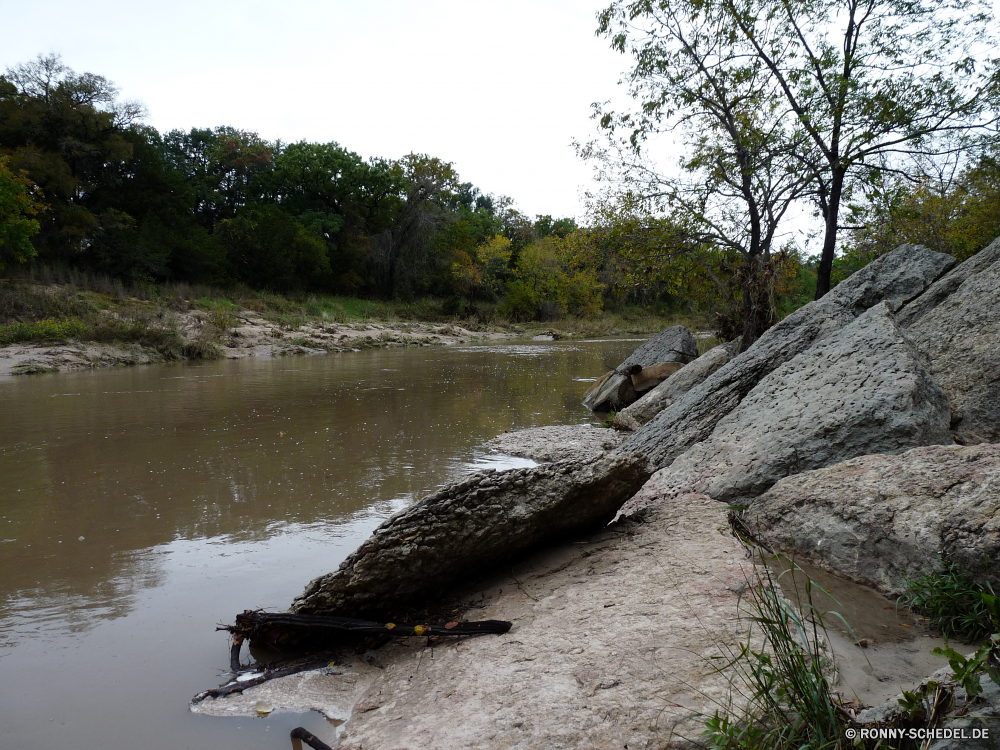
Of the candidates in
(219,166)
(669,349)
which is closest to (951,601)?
(669,349)

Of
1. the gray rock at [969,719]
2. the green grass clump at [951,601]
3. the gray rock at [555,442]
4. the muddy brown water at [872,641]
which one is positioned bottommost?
the gray rock at [555,442]

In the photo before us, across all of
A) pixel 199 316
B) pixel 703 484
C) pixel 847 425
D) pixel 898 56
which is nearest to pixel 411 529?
pixel 703 484

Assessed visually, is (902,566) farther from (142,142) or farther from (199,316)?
(142,142)

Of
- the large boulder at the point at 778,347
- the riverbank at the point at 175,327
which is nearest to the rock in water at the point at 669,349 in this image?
the large boulder at the point at 778,347

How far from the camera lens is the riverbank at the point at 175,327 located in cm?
1762

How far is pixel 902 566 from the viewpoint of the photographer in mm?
2600

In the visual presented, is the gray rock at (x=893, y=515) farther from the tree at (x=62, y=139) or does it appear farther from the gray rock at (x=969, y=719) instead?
the tree at (x=62, y=139)

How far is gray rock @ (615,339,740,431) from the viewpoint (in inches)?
320

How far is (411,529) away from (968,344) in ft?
16.1

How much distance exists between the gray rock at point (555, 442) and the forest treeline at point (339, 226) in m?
5.18

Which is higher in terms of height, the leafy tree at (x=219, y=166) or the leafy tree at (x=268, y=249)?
the leafy tree at (x=219, y=166)

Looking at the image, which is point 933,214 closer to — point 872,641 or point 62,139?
point 872,641

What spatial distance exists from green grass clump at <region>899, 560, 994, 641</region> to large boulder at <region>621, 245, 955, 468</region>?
222 cm

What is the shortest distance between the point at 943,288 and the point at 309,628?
23.6 feet
